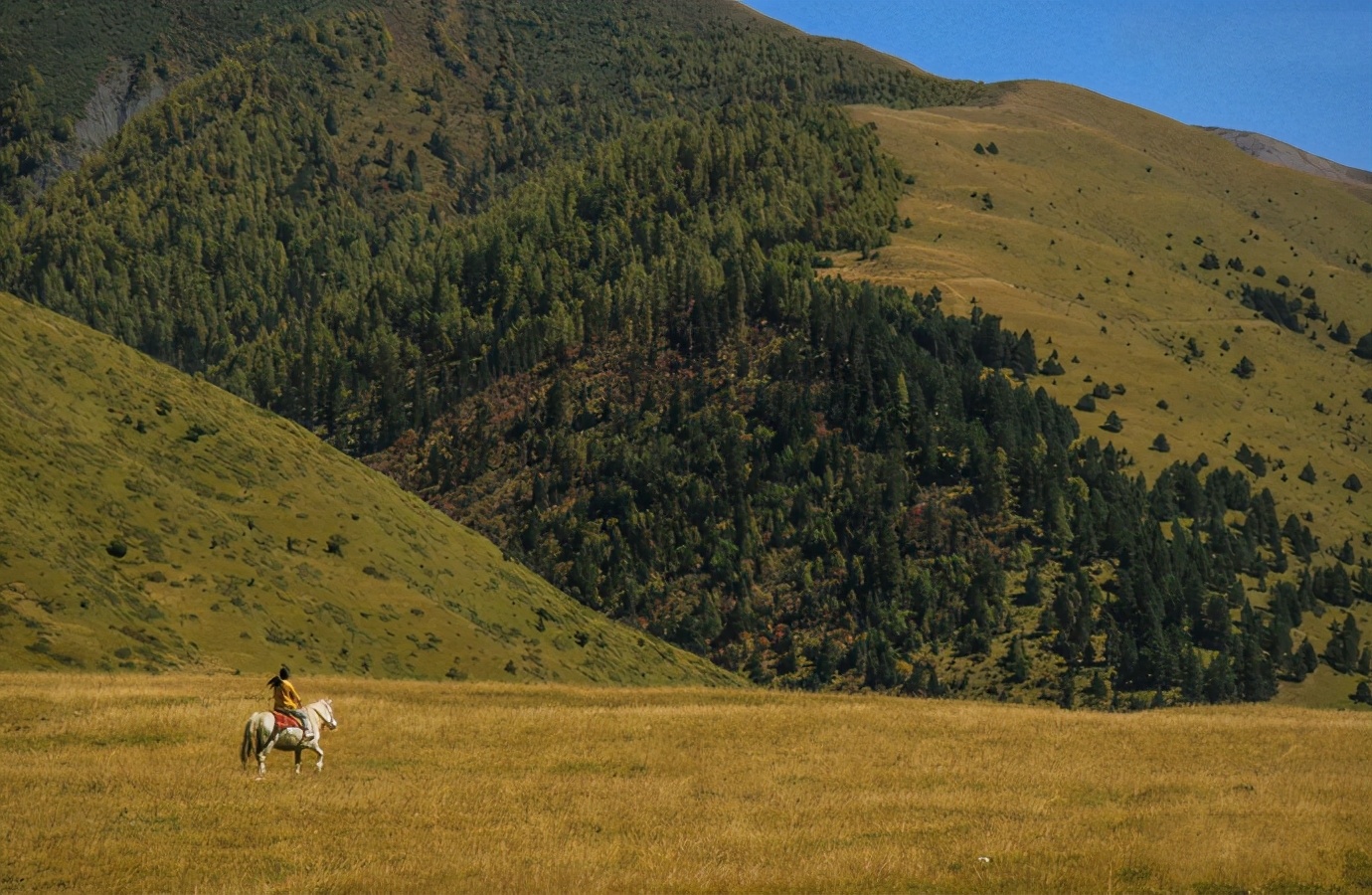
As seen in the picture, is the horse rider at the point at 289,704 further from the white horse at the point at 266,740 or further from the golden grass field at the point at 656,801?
the golden grass field at the point at 656,801

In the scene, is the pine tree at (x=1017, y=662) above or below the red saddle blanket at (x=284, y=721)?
below

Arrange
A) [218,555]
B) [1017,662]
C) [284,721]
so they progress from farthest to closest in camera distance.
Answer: [1017,662], [218,555], [284,721]

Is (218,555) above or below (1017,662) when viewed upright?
above

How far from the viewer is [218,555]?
284 feet

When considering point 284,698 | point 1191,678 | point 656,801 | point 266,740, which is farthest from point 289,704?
point 1191,678

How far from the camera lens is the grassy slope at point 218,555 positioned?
7138cm

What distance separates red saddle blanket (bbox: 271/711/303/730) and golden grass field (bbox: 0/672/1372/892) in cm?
128

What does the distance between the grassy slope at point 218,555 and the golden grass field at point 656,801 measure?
77.8ft

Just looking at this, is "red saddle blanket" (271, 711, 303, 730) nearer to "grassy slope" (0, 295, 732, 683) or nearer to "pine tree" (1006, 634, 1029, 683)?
"grassy slope" (0, 295, 732, 683)

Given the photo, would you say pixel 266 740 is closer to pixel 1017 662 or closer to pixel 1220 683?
pixel 1017 662

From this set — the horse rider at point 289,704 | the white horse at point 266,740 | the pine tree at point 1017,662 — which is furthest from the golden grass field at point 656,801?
the pine tree at point 1017,662

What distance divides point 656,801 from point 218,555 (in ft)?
199

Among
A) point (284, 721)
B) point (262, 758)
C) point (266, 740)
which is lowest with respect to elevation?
point (262, 758)

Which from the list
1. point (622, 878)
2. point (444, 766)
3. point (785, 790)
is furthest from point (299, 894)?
point (785, 790)
